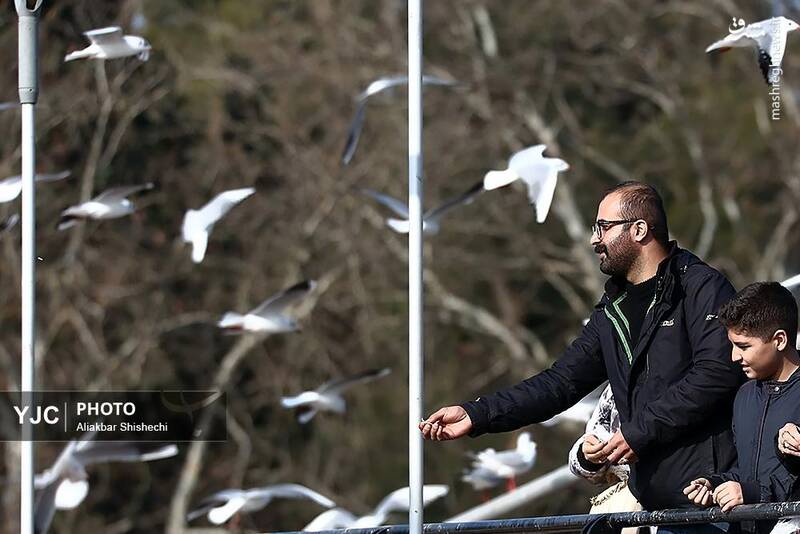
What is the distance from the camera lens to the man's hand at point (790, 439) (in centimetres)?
365

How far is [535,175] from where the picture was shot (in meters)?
6.30

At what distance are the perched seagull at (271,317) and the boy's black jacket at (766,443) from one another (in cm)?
458

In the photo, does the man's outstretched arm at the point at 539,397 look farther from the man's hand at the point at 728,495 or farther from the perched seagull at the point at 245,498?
the perched seagull at the point at 245,498

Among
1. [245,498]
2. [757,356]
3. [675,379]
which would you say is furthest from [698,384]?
[245,498]

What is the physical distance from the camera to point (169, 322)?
20.3 metres

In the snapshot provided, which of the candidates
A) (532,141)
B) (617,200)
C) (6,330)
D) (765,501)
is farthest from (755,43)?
(6,330)

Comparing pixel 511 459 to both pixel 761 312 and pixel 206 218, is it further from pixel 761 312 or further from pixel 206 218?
pixel 761 312

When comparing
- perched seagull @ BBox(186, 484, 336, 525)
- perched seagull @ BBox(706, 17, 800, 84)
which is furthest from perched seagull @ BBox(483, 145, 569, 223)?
perched seagull @ BBox(186, 484, 336, 525)

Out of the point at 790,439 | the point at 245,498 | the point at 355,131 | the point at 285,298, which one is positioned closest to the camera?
the point at 790,439

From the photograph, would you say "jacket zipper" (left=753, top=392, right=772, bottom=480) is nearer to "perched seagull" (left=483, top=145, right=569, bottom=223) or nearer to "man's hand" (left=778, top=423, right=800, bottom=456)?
"man's hand" (left=778, top=423, right=800, bottom=456)

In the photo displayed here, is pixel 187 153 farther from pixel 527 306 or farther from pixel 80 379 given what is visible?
pixel 527 306

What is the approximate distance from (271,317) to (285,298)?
0.12m

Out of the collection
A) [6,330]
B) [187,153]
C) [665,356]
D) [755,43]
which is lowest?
[665,356]

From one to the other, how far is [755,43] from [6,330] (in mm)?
15058
